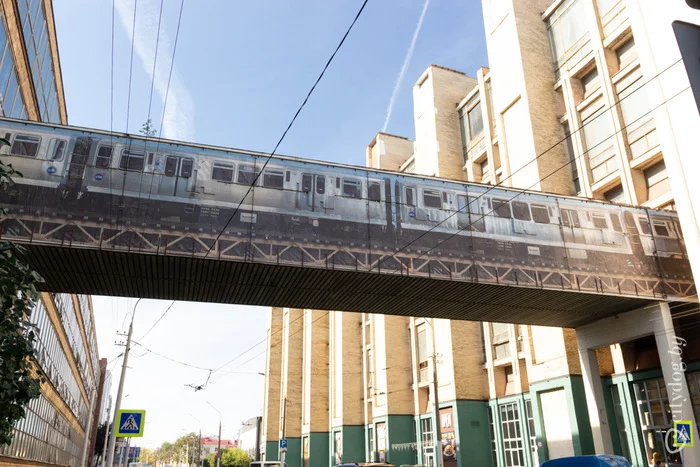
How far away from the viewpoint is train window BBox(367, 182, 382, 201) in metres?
21.0

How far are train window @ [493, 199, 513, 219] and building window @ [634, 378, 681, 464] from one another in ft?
31.8

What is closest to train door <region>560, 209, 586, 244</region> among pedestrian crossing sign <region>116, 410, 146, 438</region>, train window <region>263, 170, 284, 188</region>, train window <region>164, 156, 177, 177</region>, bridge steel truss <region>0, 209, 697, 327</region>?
bridge steel truss <region>0, 209, 697, 327</region>

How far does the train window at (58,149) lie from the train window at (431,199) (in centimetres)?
1318

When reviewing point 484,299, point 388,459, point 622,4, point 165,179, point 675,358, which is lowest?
point 388,459

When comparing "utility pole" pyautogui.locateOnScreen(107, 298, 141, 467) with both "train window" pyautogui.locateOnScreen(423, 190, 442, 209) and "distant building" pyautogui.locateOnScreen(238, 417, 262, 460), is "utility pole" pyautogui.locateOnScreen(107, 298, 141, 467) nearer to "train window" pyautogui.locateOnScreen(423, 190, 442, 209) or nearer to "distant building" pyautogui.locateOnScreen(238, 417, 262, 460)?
"train window" pyautogui.locateOnScreen(423, 190, 442, 209)

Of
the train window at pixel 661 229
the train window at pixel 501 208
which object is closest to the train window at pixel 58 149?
the train window at pixel 501 208

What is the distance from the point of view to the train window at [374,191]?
21031 millimetres

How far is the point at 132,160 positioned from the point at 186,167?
183 centimetres

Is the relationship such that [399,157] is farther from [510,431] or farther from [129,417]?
[129,417]

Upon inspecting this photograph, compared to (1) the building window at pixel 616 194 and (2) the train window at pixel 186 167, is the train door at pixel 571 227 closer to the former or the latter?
(1) the building window at pixel 616 194

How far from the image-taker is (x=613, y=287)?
21.5m

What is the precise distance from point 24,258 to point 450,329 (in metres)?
25.1

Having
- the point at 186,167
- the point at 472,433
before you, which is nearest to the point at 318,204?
the point at 186,167

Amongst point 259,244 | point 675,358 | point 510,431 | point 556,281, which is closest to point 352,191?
point 259,244
